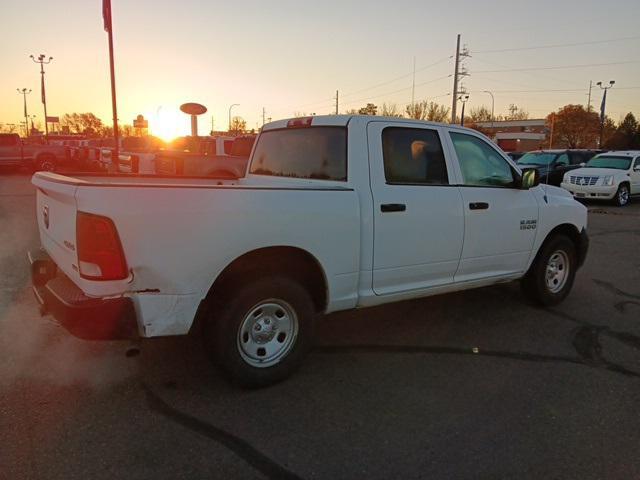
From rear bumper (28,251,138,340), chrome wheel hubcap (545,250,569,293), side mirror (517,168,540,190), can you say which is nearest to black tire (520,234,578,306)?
chrome wheel hubcap (545,250,569,293)

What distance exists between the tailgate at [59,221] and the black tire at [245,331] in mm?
927

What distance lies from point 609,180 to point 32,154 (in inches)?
925

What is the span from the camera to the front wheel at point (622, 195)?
665 inches

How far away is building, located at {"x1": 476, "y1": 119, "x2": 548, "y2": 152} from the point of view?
89.5 metres

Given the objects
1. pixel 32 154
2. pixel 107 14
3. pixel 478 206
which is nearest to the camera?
pixel 478 206

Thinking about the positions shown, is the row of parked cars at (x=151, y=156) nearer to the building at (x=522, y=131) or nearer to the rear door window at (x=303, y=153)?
the rear door window at (x=303, y=153)

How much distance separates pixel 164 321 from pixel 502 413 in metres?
2.26

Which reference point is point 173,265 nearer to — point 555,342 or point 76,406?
point 76,406

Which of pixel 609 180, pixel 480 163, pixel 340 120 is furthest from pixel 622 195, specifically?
pixel 340 120

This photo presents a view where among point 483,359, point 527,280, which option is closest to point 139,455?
point 483,359

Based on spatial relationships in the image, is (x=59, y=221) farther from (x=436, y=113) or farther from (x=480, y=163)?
(x=436, y=113)

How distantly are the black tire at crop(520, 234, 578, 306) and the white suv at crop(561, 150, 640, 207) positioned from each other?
12.8 m

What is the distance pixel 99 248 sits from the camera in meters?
2.92

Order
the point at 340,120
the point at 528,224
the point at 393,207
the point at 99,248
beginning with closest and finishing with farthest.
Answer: the point at 99,248, the point at 393,207, the point at 340,120, the point at 528,224
